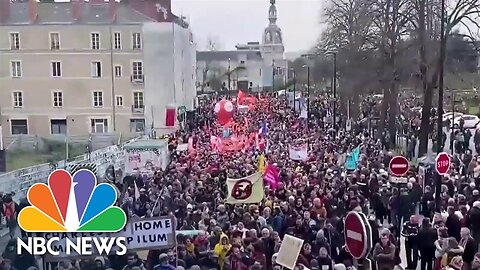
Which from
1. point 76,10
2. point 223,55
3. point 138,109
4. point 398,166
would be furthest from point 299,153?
point 223,55

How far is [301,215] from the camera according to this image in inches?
472

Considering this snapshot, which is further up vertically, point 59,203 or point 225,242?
point 59,203

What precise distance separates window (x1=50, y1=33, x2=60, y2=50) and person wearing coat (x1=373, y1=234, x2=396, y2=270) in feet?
119

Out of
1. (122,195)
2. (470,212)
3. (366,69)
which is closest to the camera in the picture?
(470,212)

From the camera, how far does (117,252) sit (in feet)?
29.9

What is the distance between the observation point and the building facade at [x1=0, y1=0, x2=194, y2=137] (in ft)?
140

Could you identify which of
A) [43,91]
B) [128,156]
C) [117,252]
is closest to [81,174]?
[117,252]

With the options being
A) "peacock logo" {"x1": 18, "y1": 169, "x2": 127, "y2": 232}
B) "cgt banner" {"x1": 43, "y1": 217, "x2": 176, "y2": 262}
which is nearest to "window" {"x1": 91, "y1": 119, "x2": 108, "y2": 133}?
"peacock logo" {"x1": 18, "y1": 169, "x2": 127, "y2": 232}

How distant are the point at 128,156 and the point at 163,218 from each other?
10752mm

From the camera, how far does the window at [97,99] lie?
148ft

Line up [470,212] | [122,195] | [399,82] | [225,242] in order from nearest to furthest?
[225,242] < [470,212] < [122,195] < [399,82]

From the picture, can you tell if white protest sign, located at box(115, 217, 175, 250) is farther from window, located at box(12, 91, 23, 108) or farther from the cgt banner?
window, located at box(12, 91, 23, 108)

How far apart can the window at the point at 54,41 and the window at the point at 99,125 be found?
477 cm

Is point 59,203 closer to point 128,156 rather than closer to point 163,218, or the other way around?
point 163,218
